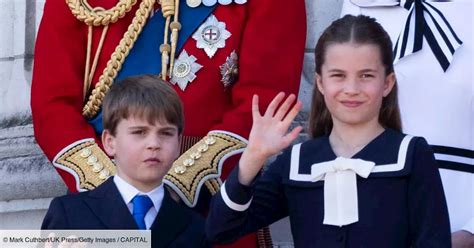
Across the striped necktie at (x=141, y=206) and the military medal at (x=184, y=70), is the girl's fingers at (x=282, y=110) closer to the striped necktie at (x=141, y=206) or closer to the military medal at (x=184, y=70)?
the striped necktie at (x=141, y=206)

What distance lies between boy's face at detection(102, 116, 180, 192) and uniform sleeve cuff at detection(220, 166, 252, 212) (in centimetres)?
32

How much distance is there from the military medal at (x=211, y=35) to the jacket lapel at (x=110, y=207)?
0.70 m

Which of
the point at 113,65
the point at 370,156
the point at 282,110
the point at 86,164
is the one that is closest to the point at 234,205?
the point at 282,110

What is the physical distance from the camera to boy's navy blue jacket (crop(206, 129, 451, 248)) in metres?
3.63

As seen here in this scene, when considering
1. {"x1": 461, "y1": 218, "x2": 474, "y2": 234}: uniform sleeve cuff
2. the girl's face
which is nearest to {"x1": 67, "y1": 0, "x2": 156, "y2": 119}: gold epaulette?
the girl's face

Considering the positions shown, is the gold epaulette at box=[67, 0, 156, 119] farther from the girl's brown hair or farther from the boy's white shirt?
the girl's brown hair

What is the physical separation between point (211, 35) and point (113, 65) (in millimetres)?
352

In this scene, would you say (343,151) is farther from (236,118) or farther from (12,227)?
(12,227)

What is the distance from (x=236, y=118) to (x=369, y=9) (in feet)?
1.97

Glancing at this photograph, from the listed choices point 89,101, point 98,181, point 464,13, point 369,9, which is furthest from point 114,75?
point 464,13

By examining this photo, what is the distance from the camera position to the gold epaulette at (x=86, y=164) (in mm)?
4305

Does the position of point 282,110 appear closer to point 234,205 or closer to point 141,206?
point 234,205

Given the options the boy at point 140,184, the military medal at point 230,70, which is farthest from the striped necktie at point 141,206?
the military medal at point 230,70

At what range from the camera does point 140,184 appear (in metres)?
4.02
